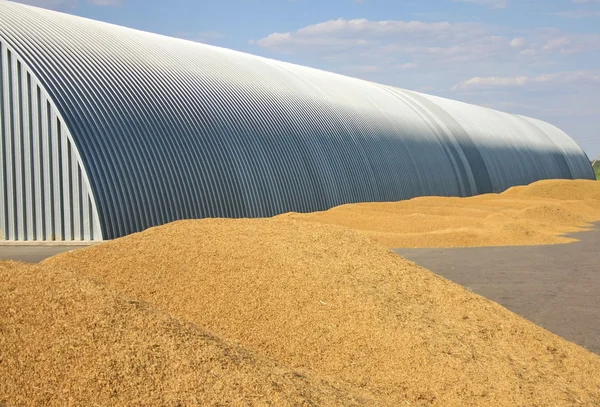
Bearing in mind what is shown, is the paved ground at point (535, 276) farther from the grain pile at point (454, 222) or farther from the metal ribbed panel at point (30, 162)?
the grain pile at point (454, 222)

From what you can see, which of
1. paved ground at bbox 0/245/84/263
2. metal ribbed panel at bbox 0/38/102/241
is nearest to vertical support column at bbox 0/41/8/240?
metal ribbed panel at bbox 0/38/102/241

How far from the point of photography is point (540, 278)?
50.5 feet

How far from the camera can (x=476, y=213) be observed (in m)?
29.4

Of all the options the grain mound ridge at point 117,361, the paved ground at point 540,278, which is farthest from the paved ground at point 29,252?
the grain mound ridge at point 117,361

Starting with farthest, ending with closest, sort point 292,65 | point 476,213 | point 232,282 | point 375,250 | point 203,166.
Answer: point 292,65
point 476,213
point 203,166
point 375,250
point 232,282

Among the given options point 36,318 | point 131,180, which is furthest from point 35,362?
point 131,180

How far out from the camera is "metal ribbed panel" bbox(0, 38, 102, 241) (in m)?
18.7

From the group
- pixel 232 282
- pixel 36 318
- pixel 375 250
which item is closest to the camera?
pixel 36 318

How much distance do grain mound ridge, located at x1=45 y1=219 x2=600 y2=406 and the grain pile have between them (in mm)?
10062

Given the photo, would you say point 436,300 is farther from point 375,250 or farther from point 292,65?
point 292,65

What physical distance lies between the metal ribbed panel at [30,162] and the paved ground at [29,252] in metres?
0.84

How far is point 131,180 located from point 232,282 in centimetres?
981

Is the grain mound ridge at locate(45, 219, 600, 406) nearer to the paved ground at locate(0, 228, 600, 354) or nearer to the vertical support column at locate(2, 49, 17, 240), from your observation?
the paved ground at locate(0, 228, 600, 354)

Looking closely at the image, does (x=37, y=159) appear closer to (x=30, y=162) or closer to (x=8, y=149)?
(x=30, y=162)
